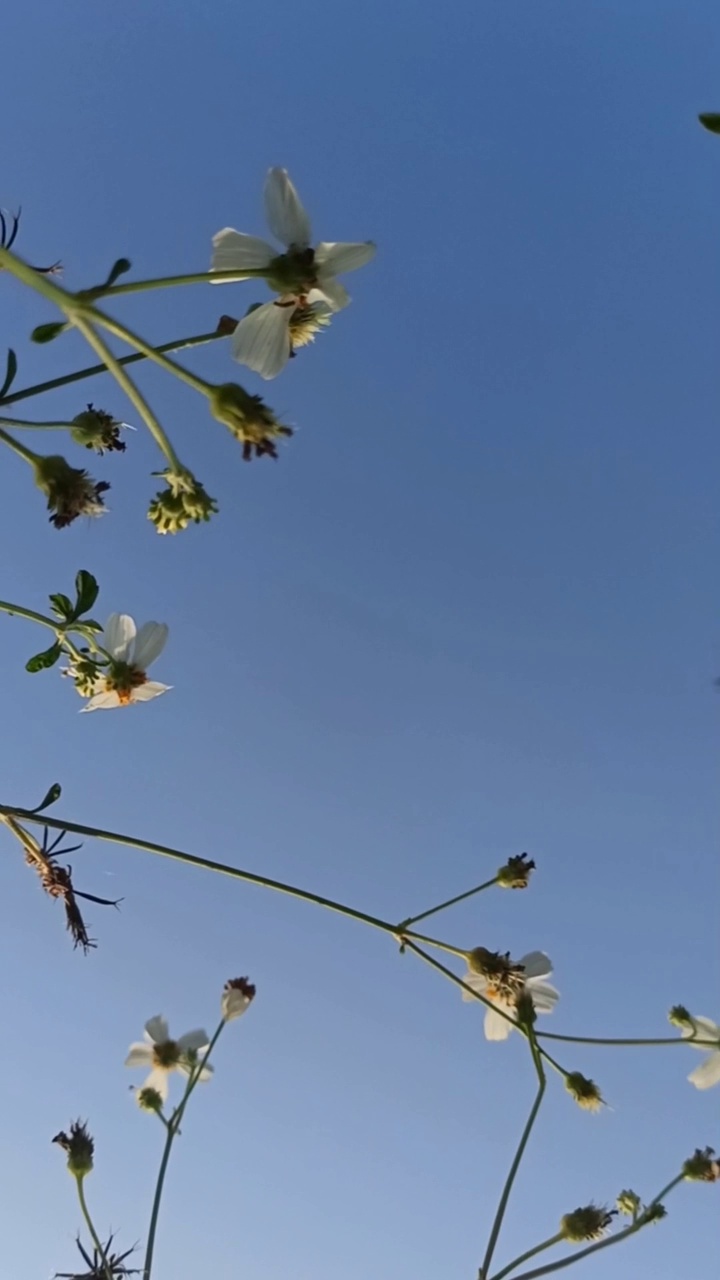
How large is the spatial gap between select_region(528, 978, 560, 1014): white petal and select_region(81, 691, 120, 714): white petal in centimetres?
107

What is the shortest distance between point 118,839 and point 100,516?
0.46 m

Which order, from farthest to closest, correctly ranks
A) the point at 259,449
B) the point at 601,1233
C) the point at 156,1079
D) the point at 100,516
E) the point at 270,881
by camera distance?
the point at 156,1079
the point at 601,1233
the point at 270,881
the point at 100,516
the point at 259,449

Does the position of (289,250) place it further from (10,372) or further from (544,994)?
(544,994)

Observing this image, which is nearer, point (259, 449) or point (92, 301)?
point (92, 301)

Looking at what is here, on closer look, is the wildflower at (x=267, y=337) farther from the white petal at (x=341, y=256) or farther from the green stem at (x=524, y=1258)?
the green stem at (x=524, y=1258)

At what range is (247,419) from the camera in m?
1.08

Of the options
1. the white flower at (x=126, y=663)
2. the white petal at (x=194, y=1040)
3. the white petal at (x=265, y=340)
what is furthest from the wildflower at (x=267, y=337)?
the white petal at (x=194, y=1040)

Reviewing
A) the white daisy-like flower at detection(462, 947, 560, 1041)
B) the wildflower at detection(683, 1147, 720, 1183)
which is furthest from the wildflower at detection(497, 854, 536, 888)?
the wildflower at detection(683, 1147, 720, 1183)

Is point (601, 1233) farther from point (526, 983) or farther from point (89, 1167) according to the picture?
point (89, 1167)

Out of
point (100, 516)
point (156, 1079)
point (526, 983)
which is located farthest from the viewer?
point (156, 1079)

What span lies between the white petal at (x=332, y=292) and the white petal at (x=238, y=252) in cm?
7

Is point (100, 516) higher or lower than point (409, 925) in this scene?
higher

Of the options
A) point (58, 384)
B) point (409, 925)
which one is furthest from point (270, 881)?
point (58, 384)

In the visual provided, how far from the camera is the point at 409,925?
1.71 m
